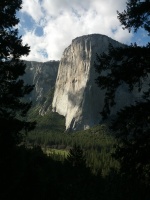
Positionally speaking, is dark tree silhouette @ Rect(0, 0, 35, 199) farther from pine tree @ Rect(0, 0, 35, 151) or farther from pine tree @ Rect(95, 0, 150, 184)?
pine tree @ Rect(95, 0, 150, 184)

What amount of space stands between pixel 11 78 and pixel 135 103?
6994 millimetres

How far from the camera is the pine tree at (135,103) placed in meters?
10.7

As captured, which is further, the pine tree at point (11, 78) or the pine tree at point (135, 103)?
the pine tree at point (11, 78)

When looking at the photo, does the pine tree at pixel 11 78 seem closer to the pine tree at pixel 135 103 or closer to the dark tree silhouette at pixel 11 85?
the dark tree silhouette at pixel 11 85

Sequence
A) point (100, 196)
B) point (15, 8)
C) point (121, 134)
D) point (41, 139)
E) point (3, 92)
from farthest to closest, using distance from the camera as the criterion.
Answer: point (41, 139) < point (15, 8) < point (3, 92) < point (100, 196) < point (121, 134)

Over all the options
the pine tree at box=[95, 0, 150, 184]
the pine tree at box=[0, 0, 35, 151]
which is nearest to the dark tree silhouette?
the pine tree at box=[0, 0, 35, 151]

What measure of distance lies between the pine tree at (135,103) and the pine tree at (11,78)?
523cm

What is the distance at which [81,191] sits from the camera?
15.7m

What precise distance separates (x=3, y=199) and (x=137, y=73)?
19.6ft

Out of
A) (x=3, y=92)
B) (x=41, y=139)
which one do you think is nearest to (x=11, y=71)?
(x=3, y=92)

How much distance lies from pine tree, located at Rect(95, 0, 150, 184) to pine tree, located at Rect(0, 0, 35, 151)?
17.2 feet

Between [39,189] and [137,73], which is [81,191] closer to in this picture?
[39,189]

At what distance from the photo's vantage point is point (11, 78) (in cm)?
1580

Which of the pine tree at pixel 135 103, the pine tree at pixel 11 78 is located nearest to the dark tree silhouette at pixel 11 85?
the pine tree at pixel 11 78
